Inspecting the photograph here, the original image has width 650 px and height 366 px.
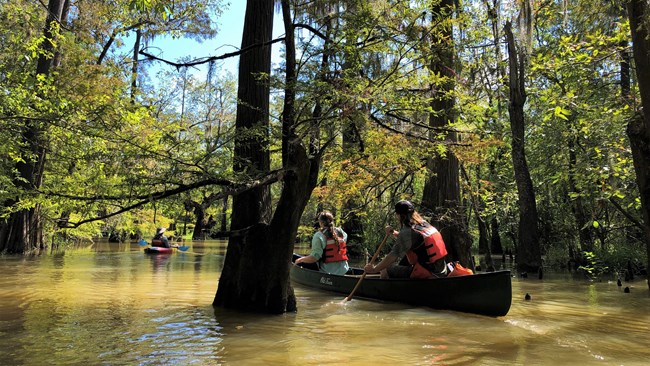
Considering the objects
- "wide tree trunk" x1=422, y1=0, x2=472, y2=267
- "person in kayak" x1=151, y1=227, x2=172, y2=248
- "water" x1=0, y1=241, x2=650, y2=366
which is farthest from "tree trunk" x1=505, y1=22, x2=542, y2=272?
"person in kayak" x1=151, y1=227, x2=172, y2=248

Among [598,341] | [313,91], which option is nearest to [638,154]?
[598,341]

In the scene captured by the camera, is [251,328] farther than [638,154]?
No

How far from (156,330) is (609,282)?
11342 millimetres

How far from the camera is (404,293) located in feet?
25.9

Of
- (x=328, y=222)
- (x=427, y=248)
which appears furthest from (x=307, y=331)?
(x=328, y=222)

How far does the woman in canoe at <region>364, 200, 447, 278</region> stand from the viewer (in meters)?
7.27

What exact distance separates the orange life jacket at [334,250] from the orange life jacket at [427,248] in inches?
89.4

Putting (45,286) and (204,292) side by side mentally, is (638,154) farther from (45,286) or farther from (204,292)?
(45,286)

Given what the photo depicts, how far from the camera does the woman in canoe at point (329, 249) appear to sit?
9.50m

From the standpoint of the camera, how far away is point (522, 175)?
48.5ft

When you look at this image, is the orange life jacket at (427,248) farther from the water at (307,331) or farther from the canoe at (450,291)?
the water at (307,331)

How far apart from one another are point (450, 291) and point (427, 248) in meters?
0.74

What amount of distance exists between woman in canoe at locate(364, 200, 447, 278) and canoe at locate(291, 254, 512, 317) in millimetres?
282

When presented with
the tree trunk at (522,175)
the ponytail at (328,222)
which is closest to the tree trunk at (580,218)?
the tree trunk at (522,175)
